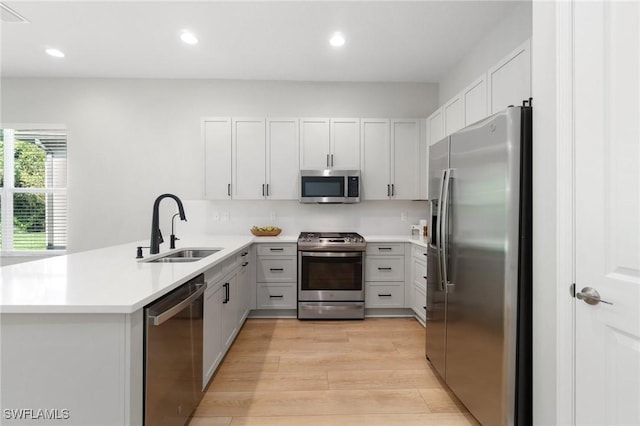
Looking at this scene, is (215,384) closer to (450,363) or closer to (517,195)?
(450,363)

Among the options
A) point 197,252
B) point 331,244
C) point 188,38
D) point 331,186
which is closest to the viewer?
point 197,252

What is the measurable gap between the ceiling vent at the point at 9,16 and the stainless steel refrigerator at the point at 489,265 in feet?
11.7

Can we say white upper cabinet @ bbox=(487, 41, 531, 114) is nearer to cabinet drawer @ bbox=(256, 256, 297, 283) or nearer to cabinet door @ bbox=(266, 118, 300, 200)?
cabinet door @ bbox=(266, 118, 300, 200)

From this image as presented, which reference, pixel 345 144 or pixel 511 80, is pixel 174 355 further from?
pixel 345 144

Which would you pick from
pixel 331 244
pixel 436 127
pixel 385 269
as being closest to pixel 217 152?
pixel 331 244

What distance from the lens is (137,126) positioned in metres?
4.13

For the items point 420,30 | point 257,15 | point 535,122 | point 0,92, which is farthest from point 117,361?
point 0,92

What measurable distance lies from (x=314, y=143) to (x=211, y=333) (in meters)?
2.52

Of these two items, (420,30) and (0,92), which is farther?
(0,92)

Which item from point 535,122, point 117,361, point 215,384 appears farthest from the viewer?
point 215,384

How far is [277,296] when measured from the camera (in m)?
3.69

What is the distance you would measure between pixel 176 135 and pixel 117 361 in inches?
139

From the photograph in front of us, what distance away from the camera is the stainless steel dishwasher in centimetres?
132

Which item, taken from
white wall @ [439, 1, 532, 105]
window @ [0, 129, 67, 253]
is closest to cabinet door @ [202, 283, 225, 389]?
white wall @ [439, 1, 532, 105]
